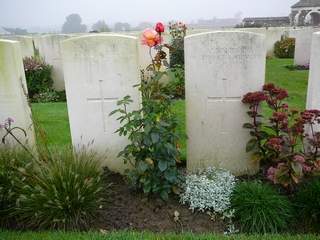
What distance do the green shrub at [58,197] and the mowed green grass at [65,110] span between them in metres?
0.97

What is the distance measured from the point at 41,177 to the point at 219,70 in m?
2.26

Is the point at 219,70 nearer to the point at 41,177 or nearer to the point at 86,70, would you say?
the point at 86,70

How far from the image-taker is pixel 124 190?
4145mm

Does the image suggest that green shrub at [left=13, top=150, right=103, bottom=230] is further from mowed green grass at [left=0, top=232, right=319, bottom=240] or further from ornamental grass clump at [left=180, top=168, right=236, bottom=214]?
ornamental grass clump at [left=180, top=168, right=236, bottom=214]

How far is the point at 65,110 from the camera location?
7949 mm

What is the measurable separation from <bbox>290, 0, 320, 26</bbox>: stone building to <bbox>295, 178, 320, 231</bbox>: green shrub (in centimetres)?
4034

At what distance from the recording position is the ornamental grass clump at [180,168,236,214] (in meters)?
3.72

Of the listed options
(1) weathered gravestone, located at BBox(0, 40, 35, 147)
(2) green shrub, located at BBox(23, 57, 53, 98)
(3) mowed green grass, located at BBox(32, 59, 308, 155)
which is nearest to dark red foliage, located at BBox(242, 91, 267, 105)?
(3) mowed green grass, located at BBox(32, 59, 308, 155)

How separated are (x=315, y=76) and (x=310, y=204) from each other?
1.41 metres

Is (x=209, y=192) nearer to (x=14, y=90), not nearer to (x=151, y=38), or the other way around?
(x=151, y=38)

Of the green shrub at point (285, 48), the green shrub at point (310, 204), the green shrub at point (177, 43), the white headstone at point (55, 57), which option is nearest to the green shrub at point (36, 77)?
the white headstone at point (55, 57)

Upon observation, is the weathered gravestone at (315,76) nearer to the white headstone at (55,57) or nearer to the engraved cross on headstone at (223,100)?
the engraved cross on headstone at (223,100)

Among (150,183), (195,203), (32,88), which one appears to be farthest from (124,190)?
(32,88)

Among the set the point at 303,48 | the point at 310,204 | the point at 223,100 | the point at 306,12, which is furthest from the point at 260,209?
the point at 306,12
